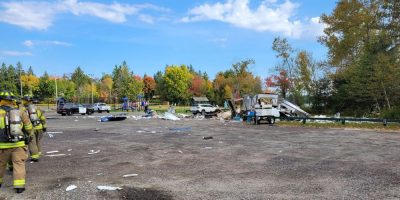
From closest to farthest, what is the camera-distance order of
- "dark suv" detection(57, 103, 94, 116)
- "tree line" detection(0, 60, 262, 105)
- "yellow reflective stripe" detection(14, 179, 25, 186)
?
"yellow reflective stripe" detection(14, 179, 25, 186) < "dark suv" detection(57, 103, 94, 116) < "tree line" detection(0, 60, 262, 105)

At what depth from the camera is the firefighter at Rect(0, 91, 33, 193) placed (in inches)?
292

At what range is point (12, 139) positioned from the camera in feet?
24.6

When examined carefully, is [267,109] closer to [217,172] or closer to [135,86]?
[217,172]

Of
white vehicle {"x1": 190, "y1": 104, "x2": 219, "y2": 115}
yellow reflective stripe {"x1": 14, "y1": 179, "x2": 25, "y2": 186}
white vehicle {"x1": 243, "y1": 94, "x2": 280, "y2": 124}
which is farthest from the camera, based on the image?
white vehicle {"x1": 190, "y1": 104, "x2": 219, "y2": 115}

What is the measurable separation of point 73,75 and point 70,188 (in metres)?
128

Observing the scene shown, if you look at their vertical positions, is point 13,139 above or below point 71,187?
above

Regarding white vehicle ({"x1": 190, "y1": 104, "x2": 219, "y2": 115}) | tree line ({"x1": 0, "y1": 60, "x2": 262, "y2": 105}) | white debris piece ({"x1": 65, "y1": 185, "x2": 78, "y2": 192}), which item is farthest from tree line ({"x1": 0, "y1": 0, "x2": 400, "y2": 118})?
white debris piece ({"x1": 65, "y1": 185, "x2": 78, "y2": 192})

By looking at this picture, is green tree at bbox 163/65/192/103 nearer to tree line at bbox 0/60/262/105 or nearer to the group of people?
tree line at bbox 0/60/262/105

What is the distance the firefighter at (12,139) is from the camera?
743 centimetres

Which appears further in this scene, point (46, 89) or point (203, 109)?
point (46, 89)

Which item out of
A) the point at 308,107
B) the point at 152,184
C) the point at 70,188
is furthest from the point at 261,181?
the point at 308,107

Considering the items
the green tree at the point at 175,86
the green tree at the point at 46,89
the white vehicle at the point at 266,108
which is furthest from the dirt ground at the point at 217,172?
the green tree at the point at 46,89

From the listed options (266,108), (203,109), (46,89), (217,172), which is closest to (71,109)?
(203,109)

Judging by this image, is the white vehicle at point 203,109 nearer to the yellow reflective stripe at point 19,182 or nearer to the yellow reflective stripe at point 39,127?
the yellow reflective stripe at point 39,127
